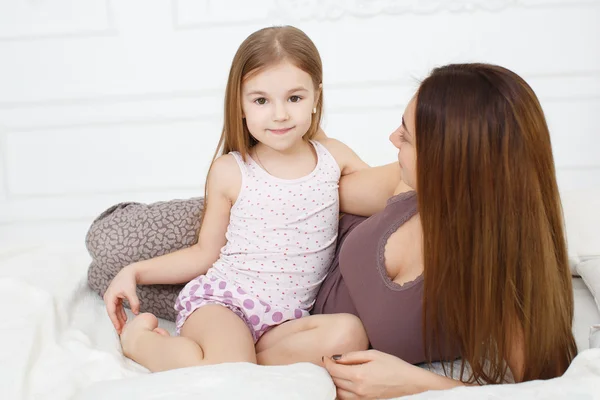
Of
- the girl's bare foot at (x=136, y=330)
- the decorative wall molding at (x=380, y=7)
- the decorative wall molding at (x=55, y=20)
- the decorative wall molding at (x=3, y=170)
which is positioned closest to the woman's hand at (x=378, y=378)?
the girl's bare foot at (x=136, y=330)

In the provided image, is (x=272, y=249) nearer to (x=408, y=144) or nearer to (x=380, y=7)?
(x=408, y=144)

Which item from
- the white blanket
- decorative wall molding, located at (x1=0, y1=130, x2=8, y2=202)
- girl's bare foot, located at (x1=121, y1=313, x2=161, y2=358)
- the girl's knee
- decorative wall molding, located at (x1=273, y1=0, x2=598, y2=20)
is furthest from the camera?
decorative wall molding, located at (x1=0, y1=130, x2=8, y2=202)

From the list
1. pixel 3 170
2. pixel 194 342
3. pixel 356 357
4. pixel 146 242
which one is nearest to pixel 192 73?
pixel 3 170

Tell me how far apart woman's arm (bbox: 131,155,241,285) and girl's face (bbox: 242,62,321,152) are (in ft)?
0.43

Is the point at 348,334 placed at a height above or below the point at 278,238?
below

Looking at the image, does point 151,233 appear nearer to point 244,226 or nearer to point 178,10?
point 244,226

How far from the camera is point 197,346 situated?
4.86 ft

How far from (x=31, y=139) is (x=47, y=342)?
8.48 feet

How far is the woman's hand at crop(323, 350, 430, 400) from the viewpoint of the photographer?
1.29 m

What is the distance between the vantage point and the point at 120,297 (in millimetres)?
1662

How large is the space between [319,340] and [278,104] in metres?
0.54

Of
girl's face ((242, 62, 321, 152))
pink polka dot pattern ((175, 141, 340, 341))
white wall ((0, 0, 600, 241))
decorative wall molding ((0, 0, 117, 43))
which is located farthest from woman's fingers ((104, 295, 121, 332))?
decorative wall molding ((0, 0, 117, 43))

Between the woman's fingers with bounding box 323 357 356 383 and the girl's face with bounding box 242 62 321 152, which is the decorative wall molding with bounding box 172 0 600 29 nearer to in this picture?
the girl's face with bounding box 242 62 321 152

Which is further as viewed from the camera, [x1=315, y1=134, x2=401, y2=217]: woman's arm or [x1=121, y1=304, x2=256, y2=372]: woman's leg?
[x1=315, y1=134, x2=401, y2=217]: woman's arm
